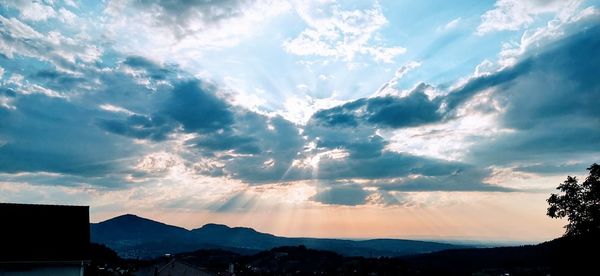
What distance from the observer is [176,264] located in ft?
226

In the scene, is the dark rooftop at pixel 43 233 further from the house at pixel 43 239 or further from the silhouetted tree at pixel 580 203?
the silhouetted tree at pixel 580 203

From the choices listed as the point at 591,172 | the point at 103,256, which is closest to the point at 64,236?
the point at 591,172

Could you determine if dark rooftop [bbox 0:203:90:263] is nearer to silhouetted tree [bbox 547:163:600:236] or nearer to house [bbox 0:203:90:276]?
house [bbox 0:203:90:276]

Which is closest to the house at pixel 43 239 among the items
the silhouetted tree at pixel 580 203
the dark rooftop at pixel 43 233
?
the dark rooftop at pixel 43 233

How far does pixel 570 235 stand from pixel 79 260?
38524mm

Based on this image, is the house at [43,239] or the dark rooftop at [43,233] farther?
the dark rooftop at [43,233]

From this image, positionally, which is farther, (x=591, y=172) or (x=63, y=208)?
(x=591, y=172)

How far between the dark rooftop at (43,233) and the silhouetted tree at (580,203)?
3842cm

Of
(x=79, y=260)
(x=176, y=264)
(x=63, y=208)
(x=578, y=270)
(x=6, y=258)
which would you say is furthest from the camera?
(x=176, y=264)

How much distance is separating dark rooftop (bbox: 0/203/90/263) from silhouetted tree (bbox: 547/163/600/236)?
3842 cm

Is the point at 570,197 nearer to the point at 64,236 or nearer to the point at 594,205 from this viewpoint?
the point at 594,205

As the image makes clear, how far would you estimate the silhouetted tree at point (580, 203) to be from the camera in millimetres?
37750

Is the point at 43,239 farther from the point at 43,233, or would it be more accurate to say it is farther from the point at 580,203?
the point at 580,203

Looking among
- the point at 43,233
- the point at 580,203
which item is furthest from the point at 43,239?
the point at 580,203
